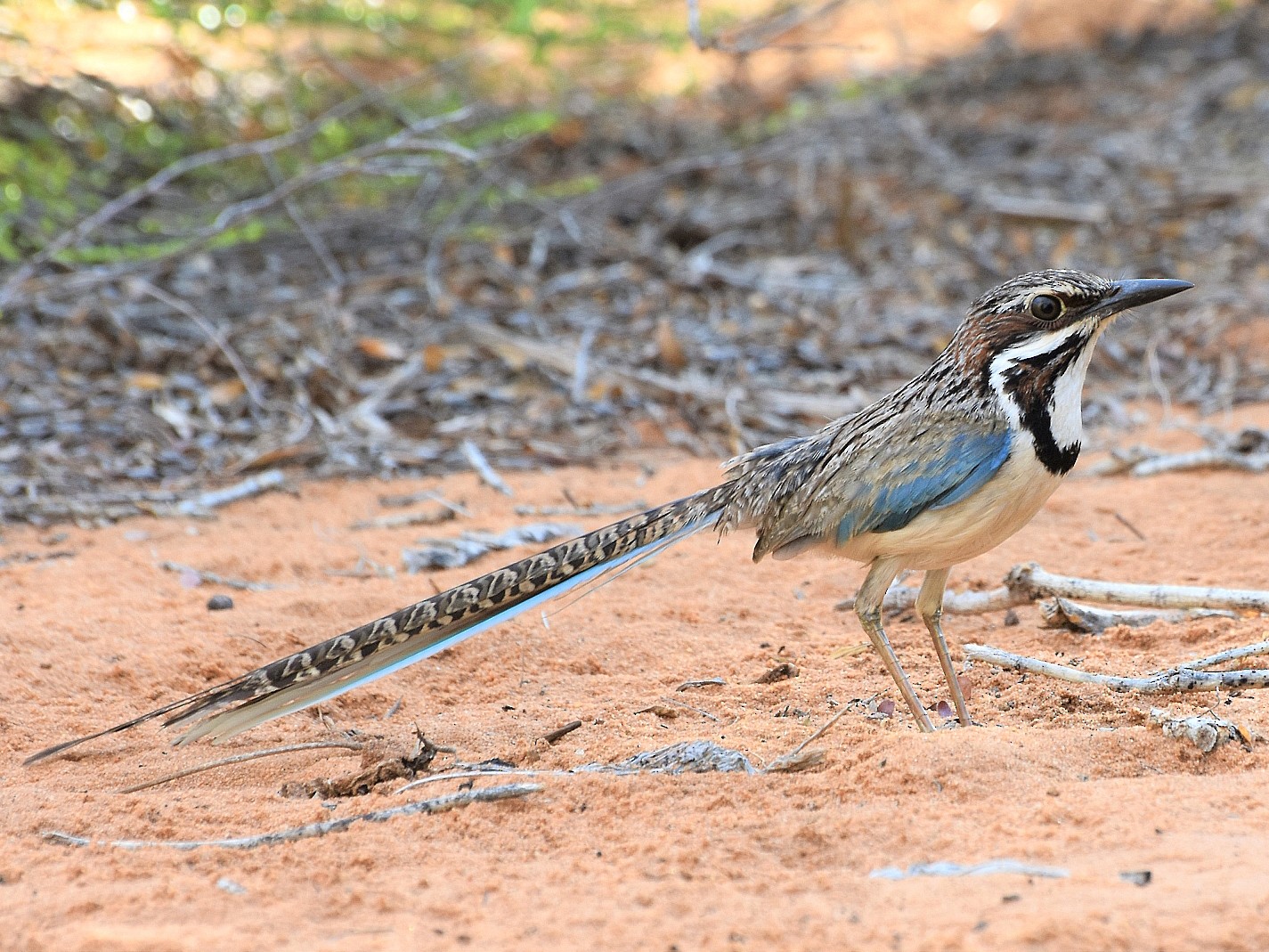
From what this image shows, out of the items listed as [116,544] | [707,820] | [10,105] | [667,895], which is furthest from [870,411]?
[10,105]

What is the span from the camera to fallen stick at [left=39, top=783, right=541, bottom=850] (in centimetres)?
388

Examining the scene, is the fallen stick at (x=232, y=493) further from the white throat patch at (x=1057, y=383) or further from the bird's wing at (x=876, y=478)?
the white throat patch at (x=1057, y=383)

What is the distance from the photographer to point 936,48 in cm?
1836

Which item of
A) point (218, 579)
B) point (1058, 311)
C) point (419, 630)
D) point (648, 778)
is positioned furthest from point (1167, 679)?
point (218, 579)

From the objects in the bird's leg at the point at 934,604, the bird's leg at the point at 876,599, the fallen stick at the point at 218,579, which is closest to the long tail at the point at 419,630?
the bird's leg at the point at 876,599

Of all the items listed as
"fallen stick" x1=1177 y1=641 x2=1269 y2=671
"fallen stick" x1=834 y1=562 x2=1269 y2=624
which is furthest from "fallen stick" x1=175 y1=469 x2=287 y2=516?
"fallen stick" x1=1177 y1=641 x2=1269 y2=671

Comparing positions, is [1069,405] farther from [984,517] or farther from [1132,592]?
[1132,592]

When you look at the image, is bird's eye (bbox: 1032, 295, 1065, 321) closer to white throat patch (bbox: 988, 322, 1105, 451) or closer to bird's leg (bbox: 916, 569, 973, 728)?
white throat patch (bbox: 988, 322, 1105, 451)

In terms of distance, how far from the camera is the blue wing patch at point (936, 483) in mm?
4602

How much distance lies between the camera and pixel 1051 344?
4777 millimetres

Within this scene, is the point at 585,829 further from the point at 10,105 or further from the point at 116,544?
the point at 10,105

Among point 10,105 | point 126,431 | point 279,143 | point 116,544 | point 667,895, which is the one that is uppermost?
point 10,105

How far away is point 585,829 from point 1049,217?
9.99 m

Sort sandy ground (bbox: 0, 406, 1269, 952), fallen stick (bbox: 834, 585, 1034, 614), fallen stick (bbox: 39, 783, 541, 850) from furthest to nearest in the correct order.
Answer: fallen stick (bbox: 834, 585, 1034, 614), fallen stick (bbox: 39, 783, 541, 850), sandy ground (bbox: 0, 406, 1269, 952)
